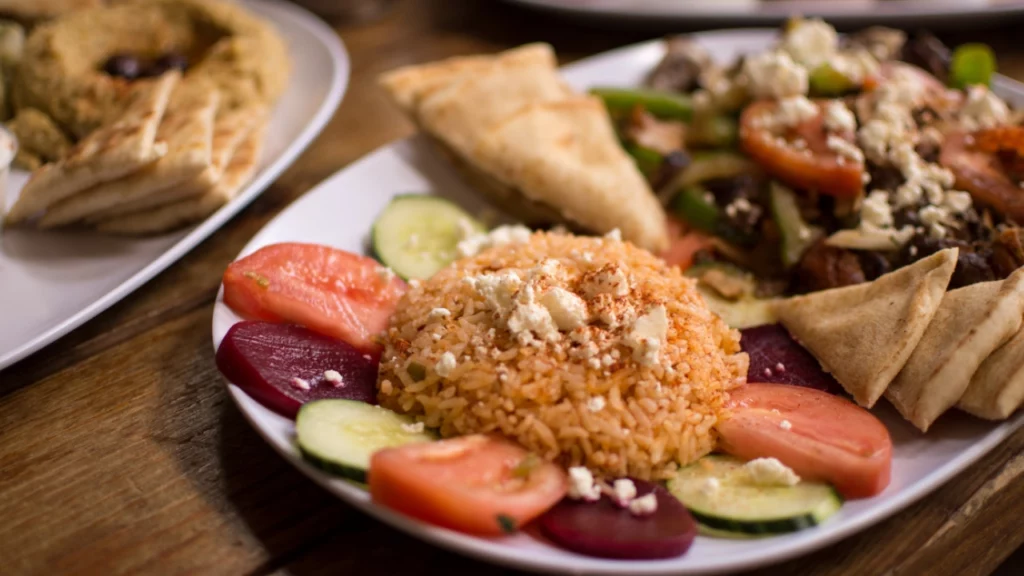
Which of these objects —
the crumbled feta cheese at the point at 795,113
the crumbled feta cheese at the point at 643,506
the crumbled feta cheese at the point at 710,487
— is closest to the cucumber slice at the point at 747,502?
the crumbled feta cheese at the point at 710,487

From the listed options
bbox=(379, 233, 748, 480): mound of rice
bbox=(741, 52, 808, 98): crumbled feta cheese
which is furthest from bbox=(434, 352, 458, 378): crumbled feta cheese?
bbox=(741, 52, 808, 98): crumbled feta cheese

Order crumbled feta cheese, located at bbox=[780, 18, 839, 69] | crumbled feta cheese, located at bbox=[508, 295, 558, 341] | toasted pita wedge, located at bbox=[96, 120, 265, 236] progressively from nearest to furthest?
1. crumbled feta cheese, located at bbox=[508, 295, 558, 341]
2. toasted pita wedge, located at bbox=[96, 120, 265, 236]
3. crumbled feta cheese, located at bbox=[780, 18, 839, 69]

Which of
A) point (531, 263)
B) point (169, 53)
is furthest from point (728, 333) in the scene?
point (169, 53)

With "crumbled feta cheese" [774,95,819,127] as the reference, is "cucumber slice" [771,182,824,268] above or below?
below

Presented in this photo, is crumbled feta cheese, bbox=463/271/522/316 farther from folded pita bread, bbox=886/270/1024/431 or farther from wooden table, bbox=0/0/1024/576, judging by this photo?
folded pita bread, bbox=886/270/1024/431

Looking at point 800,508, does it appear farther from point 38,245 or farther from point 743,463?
point 38,245

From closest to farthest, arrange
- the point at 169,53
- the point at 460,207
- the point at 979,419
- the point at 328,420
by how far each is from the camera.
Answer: the point at 328,420 → the point at 979,419 → the point at 460,207 → the point at 169,53

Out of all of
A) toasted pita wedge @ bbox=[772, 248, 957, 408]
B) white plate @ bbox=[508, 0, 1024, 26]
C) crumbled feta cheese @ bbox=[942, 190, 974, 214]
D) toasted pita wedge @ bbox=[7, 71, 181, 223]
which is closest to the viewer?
toasted pita wedge @ bbox=[772, 248, 957, 408]

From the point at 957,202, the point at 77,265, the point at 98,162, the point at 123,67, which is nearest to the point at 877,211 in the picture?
the point at 957,202
